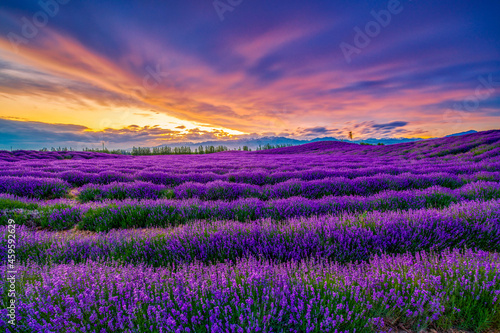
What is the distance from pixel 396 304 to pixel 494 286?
0.84 metres

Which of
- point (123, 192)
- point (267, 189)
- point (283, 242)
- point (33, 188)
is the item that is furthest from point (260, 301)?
point (33, 188)

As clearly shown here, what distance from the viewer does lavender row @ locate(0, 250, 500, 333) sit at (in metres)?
1.40

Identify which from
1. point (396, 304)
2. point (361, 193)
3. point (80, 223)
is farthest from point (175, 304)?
point (361, 193)

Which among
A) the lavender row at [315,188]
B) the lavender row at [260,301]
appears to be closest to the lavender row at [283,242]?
the lavender row at [260,301]

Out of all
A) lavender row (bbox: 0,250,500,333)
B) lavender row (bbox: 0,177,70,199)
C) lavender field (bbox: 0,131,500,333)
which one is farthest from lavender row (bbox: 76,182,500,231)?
lavender row (bbox: 0,177,70,199)

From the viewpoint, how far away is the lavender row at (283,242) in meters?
2.68

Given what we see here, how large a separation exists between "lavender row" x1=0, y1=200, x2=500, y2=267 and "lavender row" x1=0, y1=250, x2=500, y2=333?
2.38 feet

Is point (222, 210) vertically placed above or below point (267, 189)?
below

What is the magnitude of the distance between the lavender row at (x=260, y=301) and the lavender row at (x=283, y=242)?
0.73 metres

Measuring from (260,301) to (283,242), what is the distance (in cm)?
112

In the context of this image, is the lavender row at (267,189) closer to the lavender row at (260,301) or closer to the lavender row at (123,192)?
the lavender row at (123,192)

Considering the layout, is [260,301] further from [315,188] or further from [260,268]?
[315,188]

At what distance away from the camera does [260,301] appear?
1633 mm

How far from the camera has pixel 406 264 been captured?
207 centimetres
